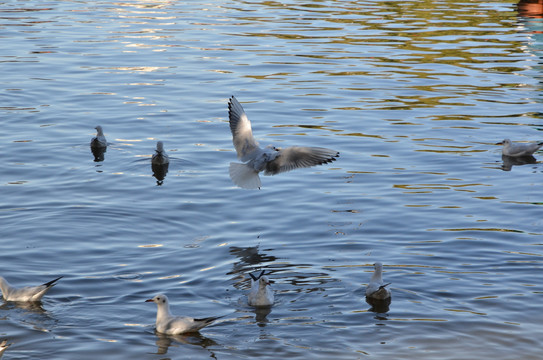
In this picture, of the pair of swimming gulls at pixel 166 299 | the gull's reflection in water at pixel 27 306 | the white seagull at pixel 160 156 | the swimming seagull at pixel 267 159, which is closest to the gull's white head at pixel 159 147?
the white seagull at pixel 160 156

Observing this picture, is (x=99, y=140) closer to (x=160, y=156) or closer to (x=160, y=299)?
(x=160, y=156)

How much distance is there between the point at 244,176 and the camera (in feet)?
52.8

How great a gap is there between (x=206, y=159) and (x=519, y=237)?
7669mm

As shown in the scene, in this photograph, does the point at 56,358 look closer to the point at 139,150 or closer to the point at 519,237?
the point at 519,237

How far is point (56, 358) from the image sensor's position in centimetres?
1121

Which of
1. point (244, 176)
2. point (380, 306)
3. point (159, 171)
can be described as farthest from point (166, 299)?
point (159, 171)

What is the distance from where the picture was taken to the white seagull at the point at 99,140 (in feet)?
67.3

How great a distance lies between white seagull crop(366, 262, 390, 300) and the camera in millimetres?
12727

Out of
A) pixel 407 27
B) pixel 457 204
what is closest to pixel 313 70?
pixel 407 27

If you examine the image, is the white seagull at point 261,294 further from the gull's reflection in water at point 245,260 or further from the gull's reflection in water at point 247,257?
the gull's reflection in water at point 247,257

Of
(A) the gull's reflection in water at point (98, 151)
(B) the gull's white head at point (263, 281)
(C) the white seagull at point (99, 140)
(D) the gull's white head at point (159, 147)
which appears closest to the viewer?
(B) the gull's white head at point (263, 281)

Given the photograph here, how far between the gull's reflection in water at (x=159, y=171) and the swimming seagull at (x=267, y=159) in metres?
2.80

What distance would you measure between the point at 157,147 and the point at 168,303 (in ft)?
→ 25.9

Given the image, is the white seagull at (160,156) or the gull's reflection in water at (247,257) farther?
the white seagull at (160,156)
